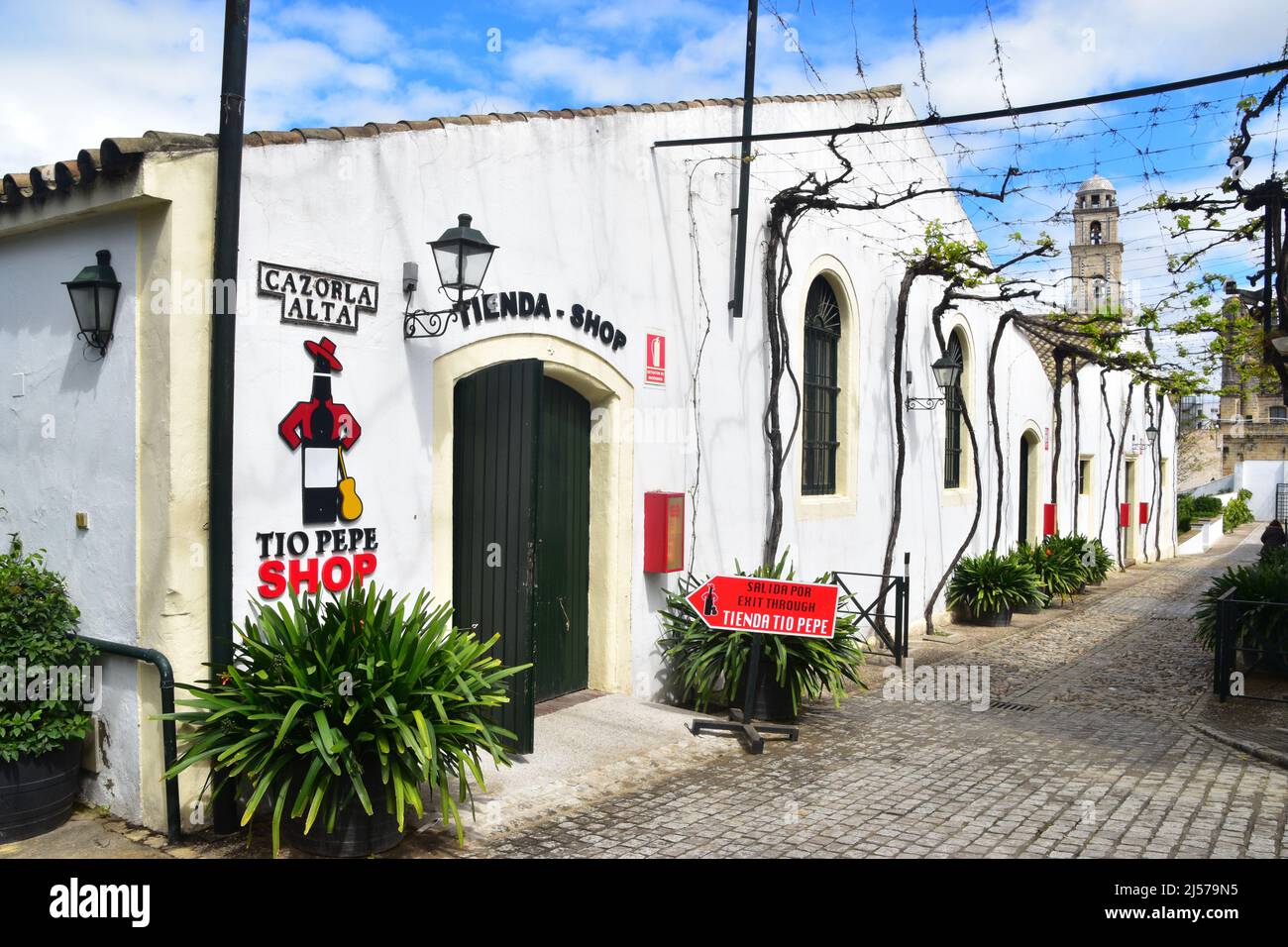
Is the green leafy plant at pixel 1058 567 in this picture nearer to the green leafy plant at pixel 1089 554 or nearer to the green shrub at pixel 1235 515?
the green leafy plant at pixel 1089 554

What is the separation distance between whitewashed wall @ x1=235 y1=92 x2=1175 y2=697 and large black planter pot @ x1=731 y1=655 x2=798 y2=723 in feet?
2.58

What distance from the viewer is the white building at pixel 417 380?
476cm

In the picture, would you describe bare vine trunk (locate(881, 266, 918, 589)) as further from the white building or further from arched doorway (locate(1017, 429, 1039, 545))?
arched doorway (locate(1017, 429, 1039, 545))

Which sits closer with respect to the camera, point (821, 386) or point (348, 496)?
point (348, 496)

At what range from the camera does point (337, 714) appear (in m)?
4.43

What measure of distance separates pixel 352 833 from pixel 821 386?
7.62 meters

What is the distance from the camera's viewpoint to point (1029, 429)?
17.7 m

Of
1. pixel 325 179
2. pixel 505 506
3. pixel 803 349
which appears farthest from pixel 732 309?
pixel 325 179

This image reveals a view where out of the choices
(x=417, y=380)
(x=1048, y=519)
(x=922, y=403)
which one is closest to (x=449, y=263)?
(x=417, y=380)

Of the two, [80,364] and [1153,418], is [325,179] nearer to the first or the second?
[80,364]

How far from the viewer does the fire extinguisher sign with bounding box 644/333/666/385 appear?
785cm

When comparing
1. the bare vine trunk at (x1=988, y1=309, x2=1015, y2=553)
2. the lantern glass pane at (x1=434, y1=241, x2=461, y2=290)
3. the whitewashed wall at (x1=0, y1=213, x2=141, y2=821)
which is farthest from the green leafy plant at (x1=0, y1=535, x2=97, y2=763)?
the bare vine trunk at (x1=988, y1=309, x2=1015, y2=553)

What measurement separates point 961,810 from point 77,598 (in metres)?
4.97

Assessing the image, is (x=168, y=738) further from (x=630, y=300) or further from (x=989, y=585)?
(x=989, y=585)
